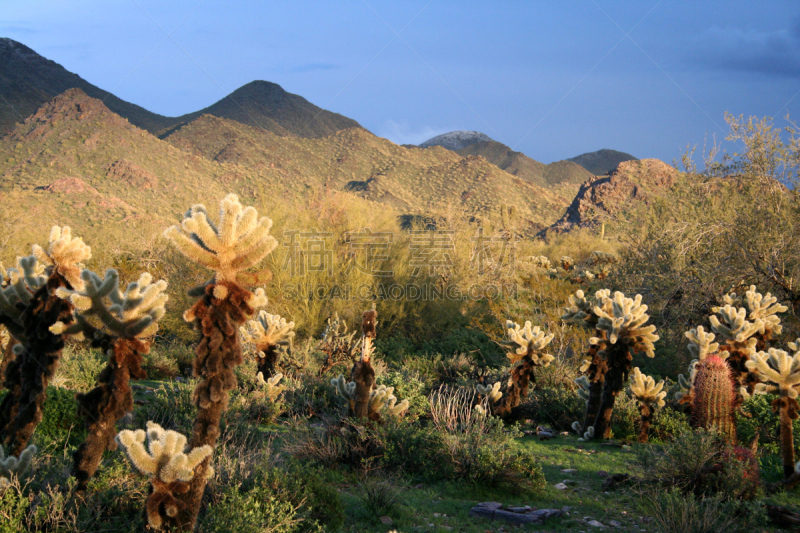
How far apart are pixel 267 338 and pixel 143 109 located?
51.1 metres

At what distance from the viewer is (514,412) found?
861 cm

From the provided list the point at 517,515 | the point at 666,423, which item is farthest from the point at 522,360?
the point at 517,515

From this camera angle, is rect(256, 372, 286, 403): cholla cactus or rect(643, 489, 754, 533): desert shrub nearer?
rect(643, 489, 754, 533): desert shrub

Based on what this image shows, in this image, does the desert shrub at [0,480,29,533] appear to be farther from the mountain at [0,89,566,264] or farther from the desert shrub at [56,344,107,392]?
the mountain at [0,89,566,264]

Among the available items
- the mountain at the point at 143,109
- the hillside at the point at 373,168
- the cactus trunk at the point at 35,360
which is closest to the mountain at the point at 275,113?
the mountain at the point at 143,109

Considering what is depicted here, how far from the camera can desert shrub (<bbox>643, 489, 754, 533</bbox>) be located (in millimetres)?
3854

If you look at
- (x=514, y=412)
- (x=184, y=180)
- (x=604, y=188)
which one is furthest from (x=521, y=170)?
(x=514, y=412)

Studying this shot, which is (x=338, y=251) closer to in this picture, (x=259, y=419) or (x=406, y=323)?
(x=406, y=323)

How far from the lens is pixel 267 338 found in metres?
8.41

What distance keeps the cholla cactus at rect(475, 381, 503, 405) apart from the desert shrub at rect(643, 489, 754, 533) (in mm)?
3754

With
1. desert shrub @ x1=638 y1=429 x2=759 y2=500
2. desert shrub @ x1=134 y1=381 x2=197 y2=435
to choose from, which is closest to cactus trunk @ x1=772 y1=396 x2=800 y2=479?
desert shrub @ x1=638 y1=429 x2=759 y2=500

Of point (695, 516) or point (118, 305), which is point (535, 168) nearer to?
point (695, 516)

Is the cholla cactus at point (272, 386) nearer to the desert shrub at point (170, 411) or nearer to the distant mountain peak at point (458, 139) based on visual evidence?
the desert shrub at point (170, 411)

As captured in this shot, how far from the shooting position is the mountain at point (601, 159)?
79.8m
